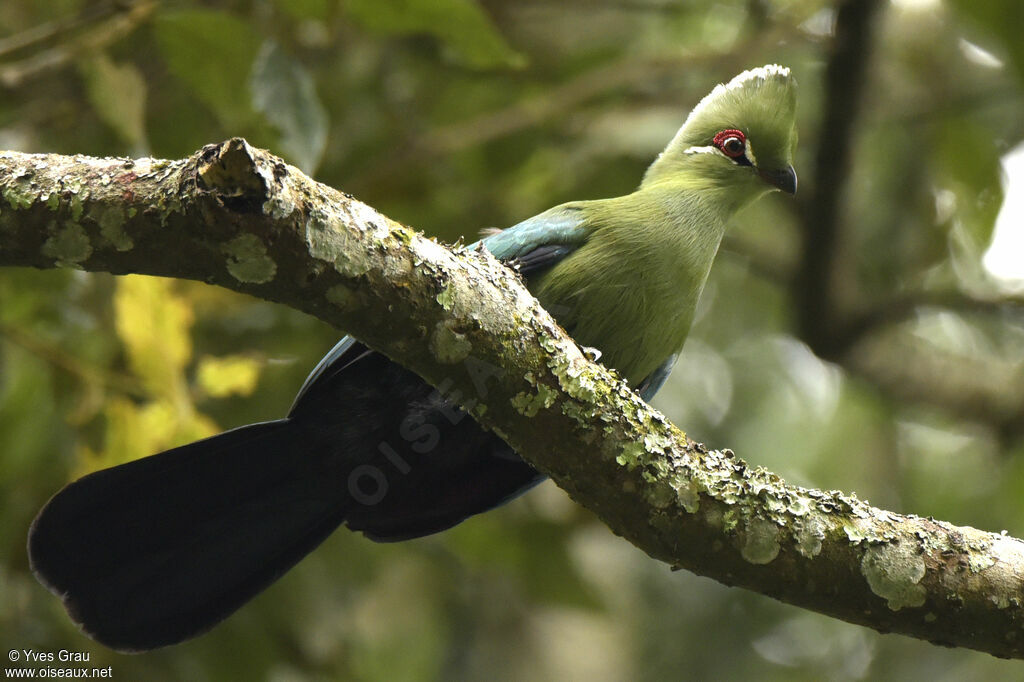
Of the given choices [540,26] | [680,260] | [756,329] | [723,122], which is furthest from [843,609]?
[756,329]

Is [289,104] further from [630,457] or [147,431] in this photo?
[630,457]

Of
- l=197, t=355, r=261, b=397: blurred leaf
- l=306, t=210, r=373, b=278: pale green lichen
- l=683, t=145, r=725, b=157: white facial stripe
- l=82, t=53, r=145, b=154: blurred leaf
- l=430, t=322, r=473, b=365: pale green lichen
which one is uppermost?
l=306, t=210, r=373, b=278: pale green lichen

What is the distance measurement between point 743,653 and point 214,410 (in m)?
3.52

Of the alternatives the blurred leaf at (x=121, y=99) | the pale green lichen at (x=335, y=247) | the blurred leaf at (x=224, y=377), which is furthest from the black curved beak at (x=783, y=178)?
the blurred leaf at (x=121, y=99)

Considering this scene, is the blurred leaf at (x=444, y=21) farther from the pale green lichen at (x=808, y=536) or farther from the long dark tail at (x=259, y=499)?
the pale green lichen at (x=808, y=536)

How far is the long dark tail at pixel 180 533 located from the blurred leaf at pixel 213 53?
112 centimetres

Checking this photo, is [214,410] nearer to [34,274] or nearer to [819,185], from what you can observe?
[34,274]

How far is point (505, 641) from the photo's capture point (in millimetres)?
4984

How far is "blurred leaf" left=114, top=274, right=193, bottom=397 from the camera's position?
3.22m

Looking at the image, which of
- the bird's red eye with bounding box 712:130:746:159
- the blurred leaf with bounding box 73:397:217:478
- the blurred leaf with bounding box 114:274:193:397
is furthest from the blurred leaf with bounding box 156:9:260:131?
the bird's red eye with bounding box 712:130:746:159

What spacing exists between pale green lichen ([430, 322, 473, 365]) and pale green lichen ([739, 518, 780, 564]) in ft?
2.39

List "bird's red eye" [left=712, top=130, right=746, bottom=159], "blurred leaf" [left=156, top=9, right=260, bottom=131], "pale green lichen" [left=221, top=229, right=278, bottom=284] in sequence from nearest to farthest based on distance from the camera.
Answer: "pale green lichen" [left=221, top=229, right=278, bottom=284] < "blurred leaf" [left=156, top=9, right=260, bottom=131] < "bird's red eye" [left=712, top=130, right=746, bottom=159]

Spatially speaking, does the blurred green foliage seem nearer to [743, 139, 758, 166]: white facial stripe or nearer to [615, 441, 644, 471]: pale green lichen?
[743, 139, 758, 166]: white facial stripe

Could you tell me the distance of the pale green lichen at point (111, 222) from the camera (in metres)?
1.85
